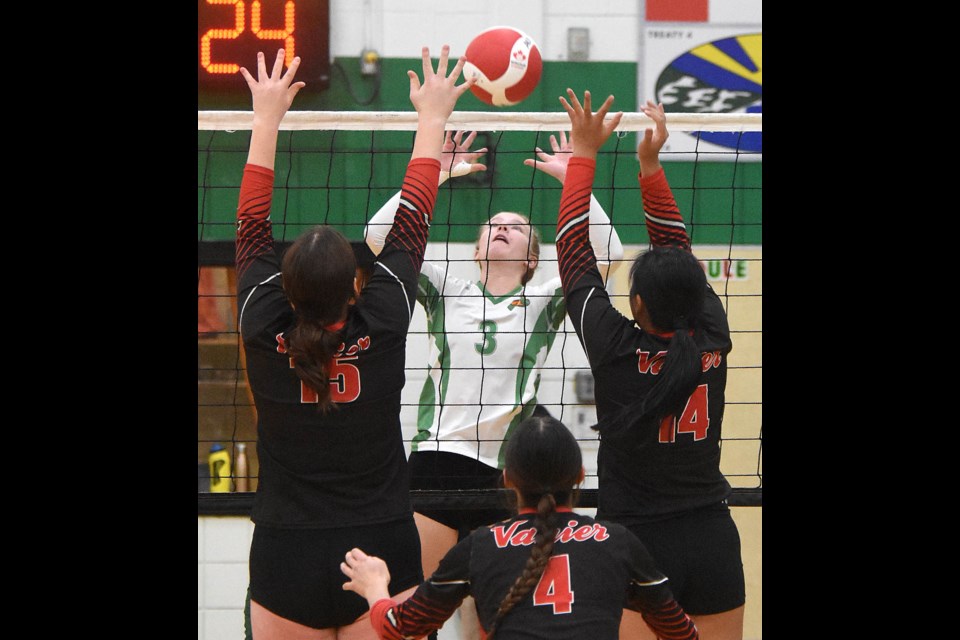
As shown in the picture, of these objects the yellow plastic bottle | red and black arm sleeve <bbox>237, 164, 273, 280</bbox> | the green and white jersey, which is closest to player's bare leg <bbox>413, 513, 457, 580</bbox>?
the green and white jersey

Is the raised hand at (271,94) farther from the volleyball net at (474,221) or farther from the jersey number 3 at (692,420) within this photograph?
the volleyball net at (474,221)

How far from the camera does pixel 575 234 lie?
275cm

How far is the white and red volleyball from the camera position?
3920mm

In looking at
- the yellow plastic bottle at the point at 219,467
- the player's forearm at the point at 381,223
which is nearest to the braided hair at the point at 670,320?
the player's forearm at the point at 381,223

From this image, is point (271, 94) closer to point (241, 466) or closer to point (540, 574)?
point (540, 574)

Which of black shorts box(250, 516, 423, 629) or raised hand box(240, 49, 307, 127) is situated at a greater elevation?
raised hand box(240, 49, 307, 127)

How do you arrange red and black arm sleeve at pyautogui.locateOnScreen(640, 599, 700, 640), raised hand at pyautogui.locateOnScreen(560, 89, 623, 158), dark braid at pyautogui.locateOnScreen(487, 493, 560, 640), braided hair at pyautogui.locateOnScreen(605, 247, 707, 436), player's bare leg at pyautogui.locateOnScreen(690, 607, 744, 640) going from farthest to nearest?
raised hand at pyautogui.locateOnScreen(560, 89, 623, 158)
player's bare leg at pyautogui.locateOnScreen(690, 607, 744, 640)
braided hair at pyautogui.locateOnScreen(605, 247, 707, 436)
red and black arm sleeve at pyautogui.locateOnScreen(640, 599, 700, 640)
dark braid at pyautogui.locateOnScreen(487, 493, 560, 640)

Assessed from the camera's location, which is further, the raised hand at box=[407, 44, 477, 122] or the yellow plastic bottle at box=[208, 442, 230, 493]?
the yellow plastic bottle at box=[208, 442, 230, 493]

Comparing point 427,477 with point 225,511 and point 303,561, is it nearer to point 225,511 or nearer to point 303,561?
point 225,511

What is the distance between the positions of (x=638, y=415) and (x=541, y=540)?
49 centimetres

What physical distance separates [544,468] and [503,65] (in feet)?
6.56

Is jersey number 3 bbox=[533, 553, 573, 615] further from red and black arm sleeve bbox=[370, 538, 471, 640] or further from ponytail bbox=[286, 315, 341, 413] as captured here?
ponytail bbox=[286, 315, 341, 413]

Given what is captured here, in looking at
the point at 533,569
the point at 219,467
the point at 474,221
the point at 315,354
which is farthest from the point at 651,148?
the point at 219,467

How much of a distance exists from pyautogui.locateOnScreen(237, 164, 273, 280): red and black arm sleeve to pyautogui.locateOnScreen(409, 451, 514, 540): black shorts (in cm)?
144
